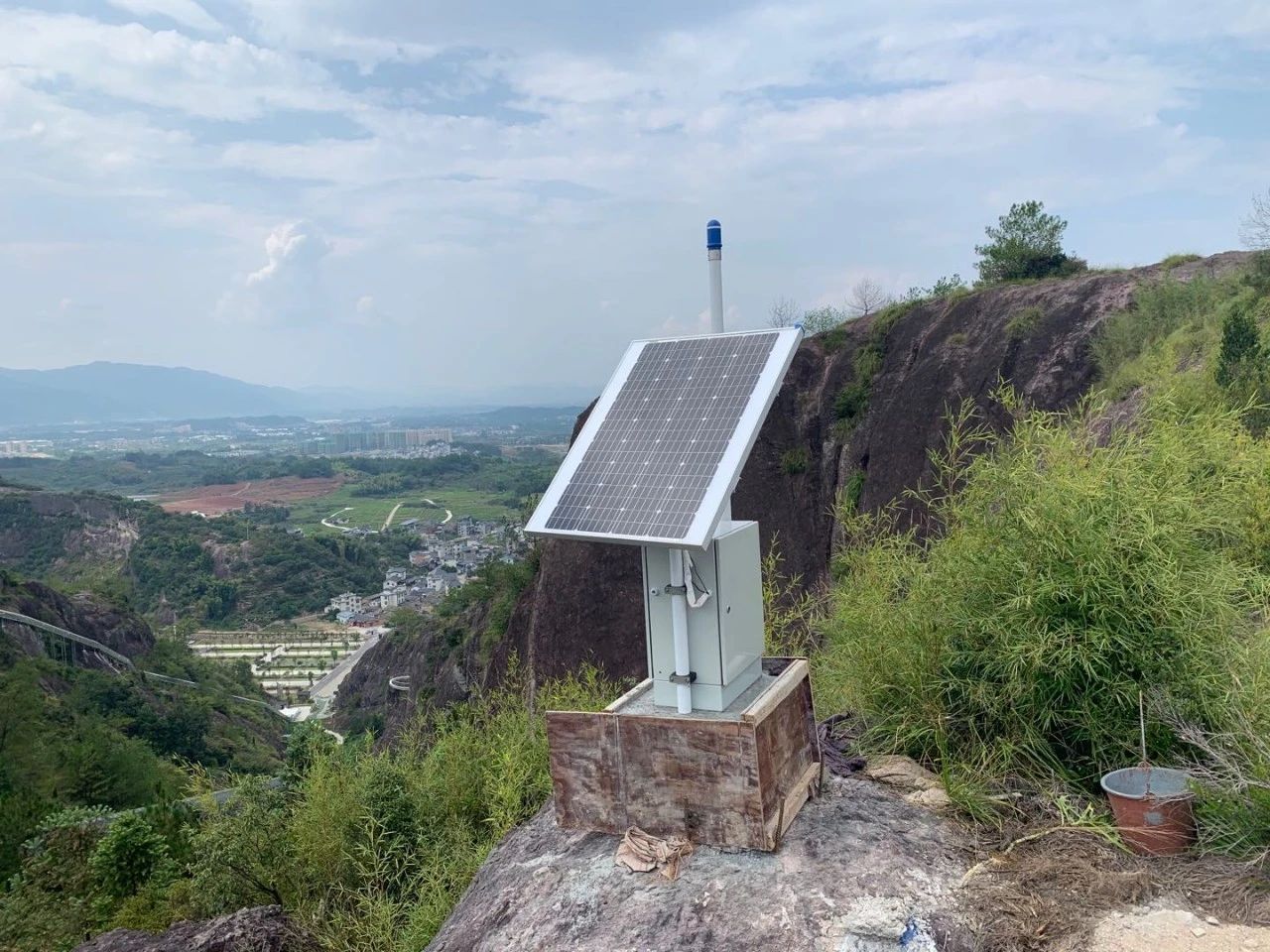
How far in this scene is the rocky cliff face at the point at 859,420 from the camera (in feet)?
64.3

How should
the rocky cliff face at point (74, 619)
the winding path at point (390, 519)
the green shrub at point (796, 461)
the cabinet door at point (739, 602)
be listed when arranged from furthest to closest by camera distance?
the winding path at point (390, 519), the rocky cliff face at point (74, 619), the green shrub at point (796, 461), the cabinet door at point (739, 602)

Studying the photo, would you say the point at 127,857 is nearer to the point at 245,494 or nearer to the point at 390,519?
the point at 390,519

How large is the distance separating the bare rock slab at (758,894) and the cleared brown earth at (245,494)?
108 metres

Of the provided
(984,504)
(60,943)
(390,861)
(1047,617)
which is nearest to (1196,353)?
(984,504)

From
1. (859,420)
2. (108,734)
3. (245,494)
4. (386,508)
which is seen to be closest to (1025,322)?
(859,420)

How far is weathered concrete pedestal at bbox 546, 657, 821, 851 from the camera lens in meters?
4.14

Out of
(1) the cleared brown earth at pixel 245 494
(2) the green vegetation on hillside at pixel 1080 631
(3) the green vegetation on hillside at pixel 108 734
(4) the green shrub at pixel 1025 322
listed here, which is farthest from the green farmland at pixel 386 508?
(2) the green vegetation on hillside at pixel 1080 631

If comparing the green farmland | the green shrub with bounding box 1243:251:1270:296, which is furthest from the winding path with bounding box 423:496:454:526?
the green shrub with bounding box 1243:251:1270:296

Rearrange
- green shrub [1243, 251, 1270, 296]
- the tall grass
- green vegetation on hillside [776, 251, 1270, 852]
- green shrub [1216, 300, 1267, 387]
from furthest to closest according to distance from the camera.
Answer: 1. green shrub [1243, 251, 1270, 296]
2. the tall grass
3. green shrub [1216, 300, 1267, 387]
4. green vegetation on hillside [776, 251, 1270, 852]

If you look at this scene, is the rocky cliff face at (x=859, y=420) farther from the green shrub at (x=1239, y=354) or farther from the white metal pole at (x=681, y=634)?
the white metal pole at (x=681, y=634)

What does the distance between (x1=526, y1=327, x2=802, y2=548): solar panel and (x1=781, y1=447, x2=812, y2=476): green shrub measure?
2033 cm

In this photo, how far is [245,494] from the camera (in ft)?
414

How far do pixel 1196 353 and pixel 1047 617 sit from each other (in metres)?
10.7

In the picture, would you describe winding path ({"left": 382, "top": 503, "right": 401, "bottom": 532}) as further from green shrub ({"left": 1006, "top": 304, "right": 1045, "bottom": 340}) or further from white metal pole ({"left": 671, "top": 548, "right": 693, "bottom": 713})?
white metal pole ({"left": 671, "top": 548, "right": 693, "bottom": 713})
